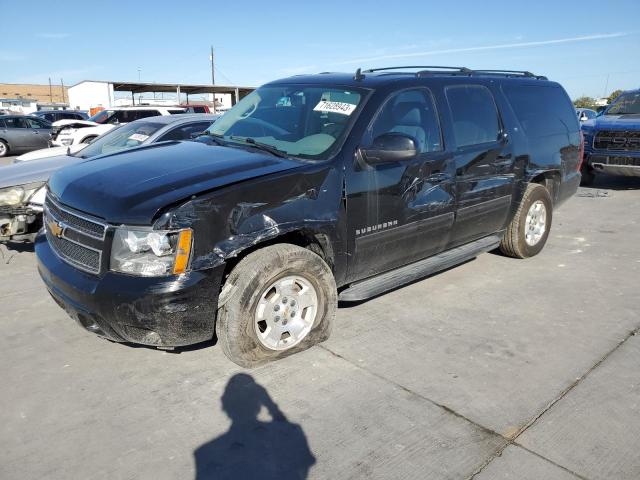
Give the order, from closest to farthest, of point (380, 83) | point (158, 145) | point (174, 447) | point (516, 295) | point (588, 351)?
point (174, 447) → point (588, 351) → point (380, 83) → point (158, 145) → point (516, 295)

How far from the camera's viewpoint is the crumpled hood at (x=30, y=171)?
5402 millimetres

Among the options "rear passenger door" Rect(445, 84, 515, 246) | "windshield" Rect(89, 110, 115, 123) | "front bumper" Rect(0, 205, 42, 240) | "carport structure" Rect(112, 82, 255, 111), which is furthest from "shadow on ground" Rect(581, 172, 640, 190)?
"carport structure" Rect(112, 82, 255, 111)

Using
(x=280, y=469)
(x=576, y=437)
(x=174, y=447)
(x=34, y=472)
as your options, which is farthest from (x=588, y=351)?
(x=34, y=472)

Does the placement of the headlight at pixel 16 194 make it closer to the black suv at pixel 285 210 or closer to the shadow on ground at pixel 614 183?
the black suv at pixel 285 210

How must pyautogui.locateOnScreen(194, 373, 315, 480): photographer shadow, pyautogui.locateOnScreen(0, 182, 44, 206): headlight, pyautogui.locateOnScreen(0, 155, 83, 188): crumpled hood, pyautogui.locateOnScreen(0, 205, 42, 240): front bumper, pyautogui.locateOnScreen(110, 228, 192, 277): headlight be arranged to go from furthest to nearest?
pyautogui.locateOnScreen(0, 155, 83, 188): crumpled hood → pyautogui.locateOnScreen(0, 182, 44, 206): headlight → pyautogui.locateOnScreen(0, 205, 42, 240): front bumper → pyautogui.locateOnScreen(110, 228, 192, 277): headlight → pyautogui.locateOnScreen(194, 373, 315, 480): photographer shadow

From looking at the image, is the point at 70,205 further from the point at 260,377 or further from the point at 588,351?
the point at 588,351

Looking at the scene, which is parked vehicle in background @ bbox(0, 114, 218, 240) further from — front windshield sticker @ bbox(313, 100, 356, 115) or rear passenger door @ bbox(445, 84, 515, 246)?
rear passenger door @ bbox(445, 84, 515, 246)

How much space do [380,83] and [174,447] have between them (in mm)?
2851

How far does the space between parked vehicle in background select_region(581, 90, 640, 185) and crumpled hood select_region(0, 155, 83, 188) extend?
8.99 meters

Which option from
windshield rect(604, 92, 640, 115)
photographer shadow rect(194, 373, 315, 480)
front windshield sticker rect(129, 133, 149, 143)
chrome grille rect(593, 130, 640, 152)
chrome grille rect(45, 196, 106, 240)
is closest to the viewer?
photographer shadow rect(194, 373, 315, 480)

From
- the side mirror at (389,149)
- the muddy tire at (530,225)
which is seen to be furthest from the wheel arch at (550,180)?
the side mirror at (389,149)

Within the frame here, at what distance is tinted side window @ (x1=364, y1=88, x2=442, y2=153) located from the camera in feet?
12.4

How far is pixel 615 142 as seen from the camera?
31.1 feet

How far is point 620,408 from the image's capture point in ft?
9.60
